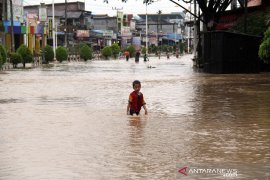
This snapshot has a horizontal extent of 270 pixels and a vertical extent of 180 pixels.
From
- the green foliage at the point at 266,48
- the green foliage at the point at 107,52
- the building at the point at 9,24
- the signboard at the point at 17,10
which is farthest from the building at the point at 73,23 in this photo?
the green foliage at the point at 266,48

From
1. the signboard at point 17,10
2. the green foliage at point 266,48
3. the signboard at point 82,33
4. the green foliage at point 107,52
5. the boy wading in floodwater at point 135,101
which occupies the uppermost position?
the signboard at point 17,10

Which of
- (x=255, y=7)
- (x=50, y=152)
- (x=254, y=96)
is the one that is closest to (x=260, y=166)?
(x=50, y=152)

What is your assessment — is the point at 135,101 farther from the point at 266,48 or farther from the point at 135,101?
the point at 266,48

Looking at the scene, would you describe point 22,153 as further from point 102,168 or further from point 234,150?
point 234,150

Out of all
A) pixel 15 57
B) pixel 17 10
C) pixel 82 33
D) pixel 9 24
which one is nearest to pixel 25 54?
pixel 15 57

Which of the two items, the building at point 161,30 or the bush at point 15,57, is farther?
the building at point 161,30

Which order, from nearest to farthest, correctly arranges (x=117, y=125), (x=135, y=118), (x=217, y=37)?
1. (x=117, y=125)
2. (x=135, y=118)
3. (x=217, y=37)

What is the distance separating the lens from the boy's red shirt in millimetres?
13555

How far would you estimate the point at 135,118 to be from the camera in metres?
13.4

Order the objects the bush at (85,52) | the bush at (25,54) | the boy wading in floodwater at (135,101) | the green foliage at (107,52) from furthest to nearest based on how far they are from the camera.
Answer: the green foliage at (107,52) < the bush at (85,52) < the bush at (25,54) < the boy wading in floodwater at (135,101)

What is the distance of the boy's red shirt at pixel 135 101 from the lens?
13555mm

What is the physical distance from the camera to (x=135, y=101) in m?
13.6

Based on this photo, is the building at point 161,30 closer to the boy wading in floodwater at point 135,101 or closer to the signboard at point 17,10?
the signboard at point 17,10

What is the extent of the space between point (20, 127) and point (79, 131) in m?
1.40
